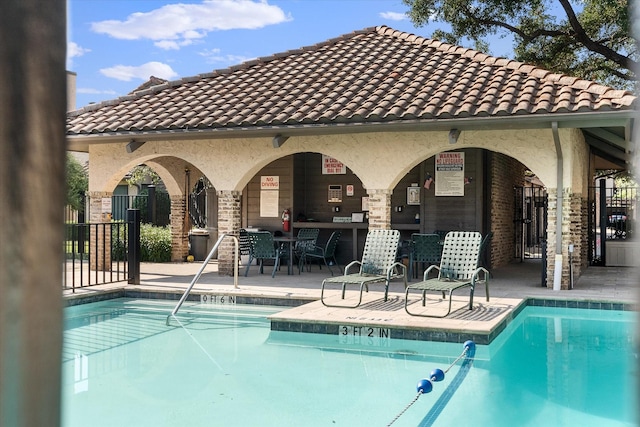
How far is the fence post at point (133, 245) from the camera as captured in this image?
40.3 feet

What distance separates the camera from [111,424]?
5.40 metres

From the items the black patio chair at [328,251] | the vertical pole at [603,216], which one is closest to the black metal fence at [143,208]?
the black patio chair at [328,251]

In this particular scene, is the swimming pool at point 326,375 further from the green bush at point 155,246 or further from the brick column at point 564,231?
the green bush at point 155,246

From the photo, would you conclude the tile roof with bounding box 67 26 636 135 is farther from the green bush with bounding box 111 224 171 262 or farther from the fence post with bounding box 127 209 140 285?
the green bush with bounding box 111 224 171 262

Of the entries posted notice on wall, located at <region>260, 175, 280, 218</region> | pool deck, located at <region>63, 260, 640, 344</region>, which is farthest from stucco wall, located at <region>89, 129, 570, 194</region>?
pool deck, located at <region>63, 260, 640, 344</region>

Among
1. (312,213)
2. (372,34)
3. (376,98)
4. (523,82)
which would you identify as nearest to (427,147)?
(376,98)

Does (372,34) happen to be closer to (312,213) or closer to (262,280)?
(312,213)

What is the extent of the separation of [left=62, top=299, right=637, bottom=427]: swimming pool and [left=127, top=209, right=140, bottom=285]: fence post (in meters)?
2.24

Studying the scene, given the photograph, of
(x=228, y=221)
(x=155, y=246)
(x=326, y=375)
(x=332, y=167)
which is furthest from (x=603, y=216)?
(x=155, y=246)

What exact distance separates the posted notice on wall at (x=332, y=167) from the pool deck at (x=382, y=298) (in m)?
2.30

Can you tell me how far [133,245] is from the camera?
12367 mm

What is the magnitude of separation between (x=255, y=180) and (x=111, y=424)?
11.3 meters

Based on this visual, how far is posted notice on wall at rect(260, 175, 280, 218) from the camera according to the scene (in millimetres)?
16109

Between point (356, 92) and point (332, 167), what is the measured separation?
269cm
